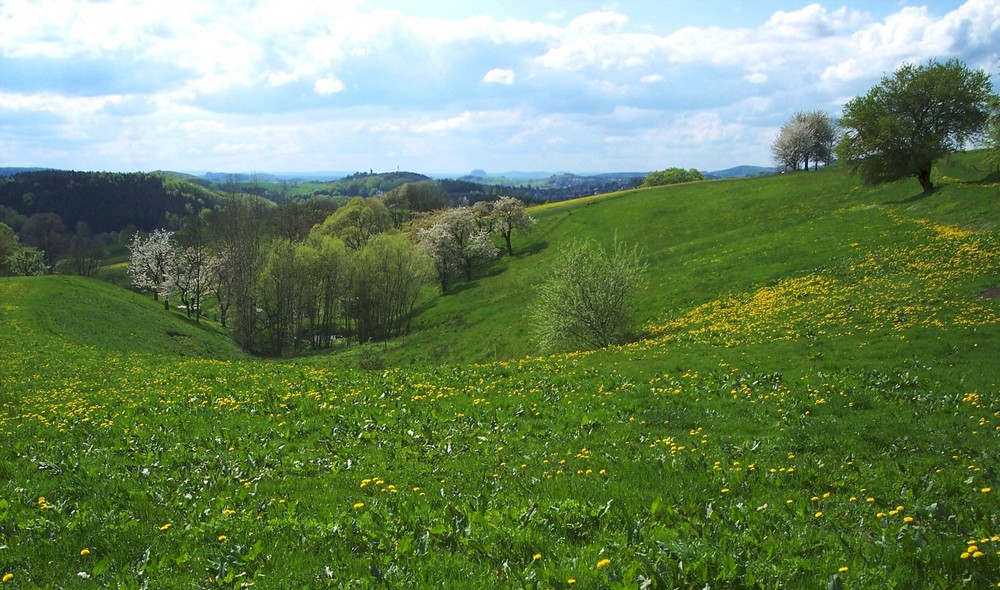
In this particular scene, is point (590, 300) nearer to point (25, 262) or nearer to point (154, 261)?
point (154, 261)

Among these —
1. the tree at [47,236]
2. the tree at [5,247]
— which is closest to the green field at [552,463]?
the tree at [5,247]

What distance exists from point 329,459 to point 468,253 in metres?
87.4

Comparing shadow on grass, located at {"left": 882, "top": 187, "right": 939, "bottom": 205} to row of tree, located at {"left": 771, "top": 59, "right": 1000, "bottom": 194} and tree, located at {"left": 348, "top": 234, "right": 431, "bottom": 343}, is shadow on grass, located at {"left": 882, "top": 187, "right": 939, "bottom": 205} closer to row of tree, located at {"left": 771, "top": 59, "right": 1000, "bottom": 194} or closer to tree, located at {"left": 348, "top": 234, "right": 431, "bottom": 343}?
row of tree, located at {"left": 771, "top": 59, "right": 1000, "bottom": 194}

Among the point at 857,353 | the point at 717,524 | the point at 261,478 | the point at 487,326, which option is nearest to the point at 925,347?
the point at 857,353

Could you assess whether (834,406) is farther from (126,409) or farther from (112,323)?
(112,323)

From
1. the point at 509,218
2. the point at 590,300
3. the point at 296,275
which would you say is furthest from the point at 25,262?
the point at 590,300

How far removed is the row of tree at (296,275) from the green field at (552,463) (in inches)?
1656

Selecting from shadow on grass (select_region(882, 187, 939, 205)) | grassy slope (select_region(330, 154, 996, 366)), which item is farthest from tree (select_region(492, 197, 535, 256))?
shadow on grass (select_region(882, 187, 939, 205))

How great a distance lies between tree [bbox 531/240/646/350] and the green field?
6.84 meters

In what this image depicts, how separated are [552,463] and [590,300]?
2532 centimetres

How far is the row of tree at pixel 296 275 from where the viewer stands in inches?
2872

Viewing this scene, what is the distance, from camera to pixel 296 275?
72125 millimetres

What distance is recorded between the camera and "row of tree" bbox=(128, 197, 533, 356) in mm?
72938

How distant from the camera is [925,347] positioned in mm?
21000
